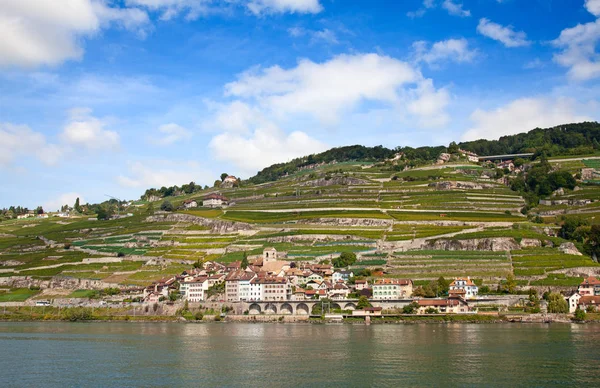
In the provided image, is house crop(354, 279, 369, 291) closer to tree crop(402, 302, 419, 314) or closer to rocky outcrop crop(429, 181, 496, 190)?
tree crop(402, 302, 419, 314)

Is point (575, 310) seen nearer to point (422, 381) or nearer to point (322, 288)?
point (322, 288)

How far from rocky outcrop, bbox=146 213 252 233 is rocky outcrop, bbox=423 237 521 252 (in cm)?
3904

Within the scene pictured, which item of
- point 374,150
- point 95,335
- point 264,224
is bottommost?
point 95,335

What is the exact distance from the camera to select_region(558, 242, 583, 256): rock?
86.1 metres

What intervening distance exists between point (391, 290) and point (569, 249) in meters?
27.7

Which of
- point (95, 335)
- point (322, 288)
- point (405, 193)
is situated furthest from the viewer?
point (405, 193)

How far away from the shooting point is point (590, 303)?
237ft

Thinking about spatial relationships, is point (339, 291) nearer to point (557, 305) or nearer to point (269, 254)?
point (269, 254)

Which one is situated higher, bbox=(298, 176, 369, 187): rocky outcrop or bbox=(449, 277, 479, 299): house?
bbox=(298, 176, 369, 187): rocky outcrop

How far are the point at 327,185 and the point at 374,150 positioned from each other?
155 feet

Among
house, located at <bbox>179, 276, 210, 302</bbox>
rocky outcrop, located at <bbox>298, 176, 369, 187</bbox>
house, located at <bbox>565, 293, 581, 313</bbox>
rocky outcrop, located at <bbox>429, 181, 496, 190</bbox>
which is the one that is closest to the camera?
house, located at <bbox>565, 293, 581, 313</bbox>

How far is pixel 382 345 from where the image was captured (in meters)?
50.6

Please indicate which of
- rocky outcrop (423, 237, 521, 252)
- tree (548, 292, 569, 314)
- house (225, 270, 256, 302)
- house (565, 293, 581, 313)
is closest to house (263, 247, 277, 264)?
house (225, 270, 256, 302)

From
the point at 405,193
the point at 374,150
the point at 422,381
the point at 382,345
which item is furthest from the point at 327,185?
the point at 422,381
